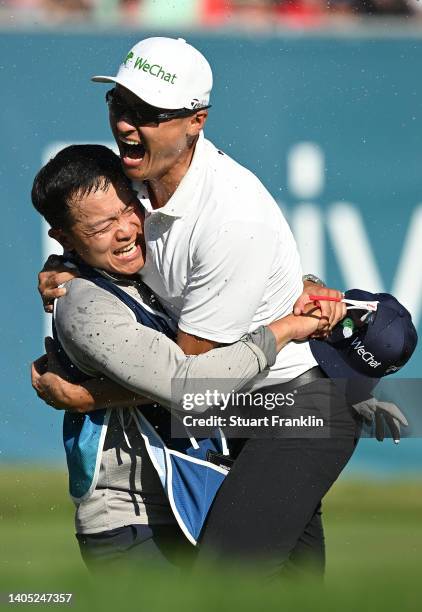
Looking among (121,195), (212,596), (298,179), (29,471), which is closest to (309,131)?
(298,179)

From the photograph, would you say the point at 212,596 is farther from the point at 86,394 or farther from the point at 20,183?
the point at 20,183

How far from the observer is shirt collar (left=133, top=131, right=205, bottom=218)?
3.39m

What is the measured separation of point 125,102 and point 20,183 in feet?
10.8

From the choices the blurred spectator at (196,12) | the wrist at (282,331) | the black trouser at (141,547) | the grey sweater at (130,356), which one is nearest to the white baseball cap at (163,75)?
the grey sweater at (130,356)

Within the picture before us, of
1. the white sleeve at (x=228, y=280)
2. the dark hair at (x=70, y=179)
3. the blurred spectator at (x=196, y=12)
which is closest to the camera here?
the white sleeve at (x=228, y=280)

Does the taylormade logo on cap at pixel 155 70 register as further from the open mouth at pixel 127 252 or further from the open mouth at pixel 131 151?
the open mouth at pixel 127 252

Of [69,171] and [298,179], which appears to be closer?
[69,171]

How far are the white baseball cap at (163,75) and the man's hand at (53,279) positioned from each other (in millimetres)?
580

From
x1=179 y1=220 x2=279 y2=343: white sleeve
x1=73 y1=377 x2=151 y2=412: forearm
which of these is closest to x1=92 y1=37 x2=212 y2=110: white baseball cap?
x1=179 y1=220 x2=279 y2=343: white sleeve

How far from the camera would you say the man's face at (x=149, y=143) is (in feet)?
11.1

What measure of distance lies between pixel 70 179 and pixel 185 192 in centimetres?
36

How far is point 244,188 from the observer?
3404 millimetres

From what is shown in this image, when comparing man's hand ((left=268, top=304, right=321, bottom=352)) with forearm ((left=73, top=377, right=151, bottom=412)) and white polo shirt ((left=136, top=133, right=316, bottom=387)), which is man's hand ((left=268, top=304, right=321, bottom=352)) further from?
forearm ((left=73, top=377, right=151, bottom=412))

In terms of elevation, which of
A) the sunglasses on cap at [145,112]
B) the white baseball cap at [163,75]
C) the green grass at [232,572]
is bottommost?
the green grass at [232,572]
